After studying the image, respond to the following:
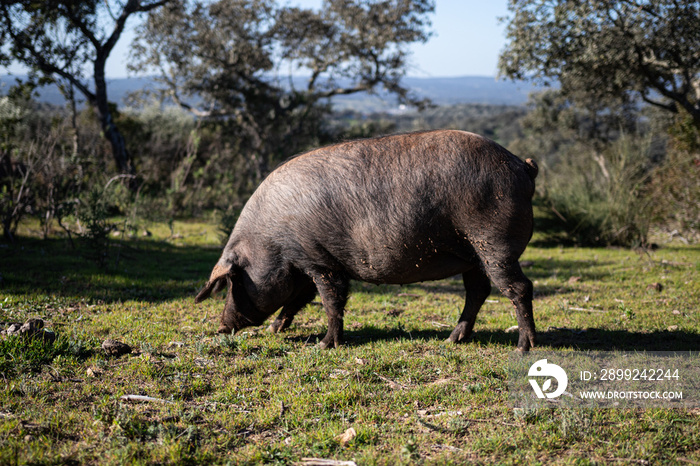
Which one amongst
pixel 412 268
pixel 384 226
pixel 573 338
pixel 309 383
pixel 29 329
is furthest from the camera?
pixel 573 338

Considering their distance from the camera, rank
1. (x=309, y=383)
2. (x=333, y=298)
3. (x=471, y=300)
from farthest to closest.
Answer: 1. (x=471, y=300)
2. (x=333, y=298)
3. (x=309, y=383)

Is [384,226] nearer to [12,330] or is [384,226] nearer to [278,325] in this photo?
[278,325]

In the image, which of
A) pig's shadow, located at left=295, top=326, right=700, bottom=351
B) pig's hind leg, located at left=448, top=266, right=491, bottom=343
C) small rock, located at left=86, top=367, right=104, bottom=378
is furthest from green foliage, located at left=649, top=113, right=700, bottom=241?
small rock, located at left=86, top=367, right=104, bottom=378

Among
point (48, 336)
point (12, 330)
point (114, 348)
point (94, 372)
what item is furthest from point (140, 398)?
point (12, 330)

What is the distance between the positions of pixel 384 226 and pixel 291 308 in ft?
5.21

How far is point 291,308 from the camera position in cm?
541

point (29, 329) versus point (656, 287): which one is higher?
point (29, 329)

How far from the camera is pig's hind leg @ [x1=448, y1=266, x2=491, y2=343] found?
501 centimetres

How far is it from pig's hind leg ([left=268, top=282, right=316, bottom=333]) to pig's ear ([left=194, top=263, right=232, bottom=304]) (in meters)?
0.76

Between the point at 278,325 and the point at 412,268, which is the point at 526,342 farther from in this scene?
the point at 278,325

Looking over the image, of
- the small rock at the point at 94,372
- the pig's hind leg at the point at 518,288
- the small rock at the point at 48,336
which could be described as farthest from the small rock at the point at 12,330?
the pig's hind leg at the point at 518,288

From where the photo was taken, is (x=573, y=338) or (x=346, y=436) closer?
(x=346, y=436)

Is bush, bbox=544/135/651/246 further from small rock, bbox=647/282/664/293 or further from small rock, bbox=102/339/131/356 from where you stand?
small rock, bbox=102/339/131/356
